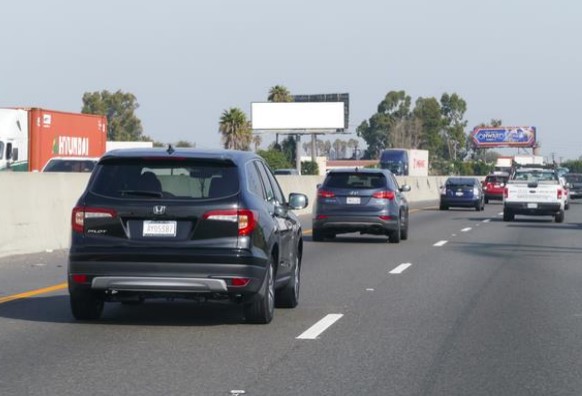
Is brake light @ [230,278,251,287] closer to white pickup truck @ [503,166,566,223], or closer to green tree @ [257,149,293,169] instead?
white pickup truck @ [503,166,566,223]

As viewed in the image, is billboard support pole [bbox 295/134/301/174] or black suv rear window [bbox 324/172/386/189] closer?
black suv rear window [bbox 324/172/386/189]

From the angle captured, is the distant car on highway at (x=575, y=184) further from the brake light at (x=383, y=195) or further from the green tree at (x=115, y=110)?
the green tree at (x=115, y=110)

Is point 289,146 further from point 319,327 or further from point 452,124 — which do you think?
point 319,327

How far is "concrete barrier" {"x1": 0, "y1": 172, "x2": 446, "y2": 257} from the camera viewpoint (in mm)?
20641

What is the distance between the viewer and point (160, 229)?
36.9ft

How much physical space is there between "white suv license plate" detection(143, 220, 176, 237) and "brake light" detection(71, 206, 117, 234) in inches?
13.3

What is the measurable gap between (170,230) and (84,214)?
2.71ft

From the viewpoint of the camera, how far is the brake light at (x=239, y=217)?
11211 mm

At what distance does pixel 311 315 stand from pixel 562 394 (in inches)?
189

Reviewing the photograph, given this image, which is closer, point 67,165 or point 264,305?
point 264,305

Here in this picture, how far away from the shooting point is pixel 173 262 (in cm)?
1116

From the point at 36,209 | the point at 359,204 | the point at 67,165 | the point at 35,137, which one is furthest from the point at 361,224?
the point at 35,137

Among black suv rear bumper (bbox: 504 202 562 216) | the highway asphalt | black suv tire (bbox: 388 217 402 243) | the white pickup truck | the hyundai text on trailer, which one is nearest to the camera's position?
the highway asphalt

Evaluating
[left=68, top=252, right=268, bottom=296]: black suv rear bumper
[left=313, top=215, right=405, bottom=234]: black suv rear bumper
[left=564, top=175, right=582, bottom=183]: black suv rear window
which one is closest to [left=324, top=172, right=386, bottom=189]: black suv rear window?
[left=313, top=215, right=405, bottom=234]: black suv rear bumper
